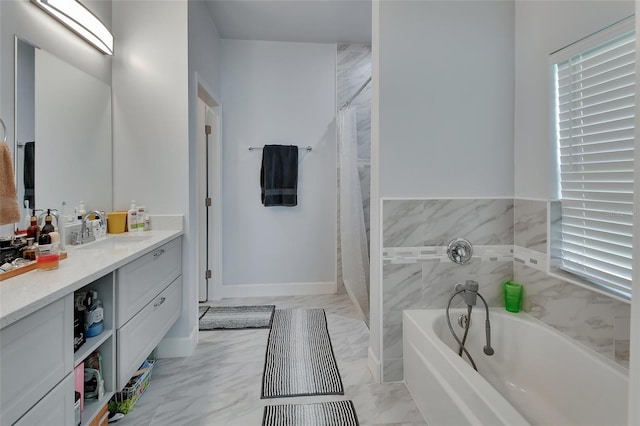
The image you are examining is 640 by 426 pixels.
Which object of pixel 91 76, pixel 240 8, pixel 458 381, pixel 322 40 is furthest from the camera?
pixel 322 40

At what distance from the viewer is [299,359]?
2.29 metres

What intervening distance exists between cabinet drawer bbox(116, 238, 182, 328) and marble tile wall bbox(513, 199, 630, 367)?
83.2 inches

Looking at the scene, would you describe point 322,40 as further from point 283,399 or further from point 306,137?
point 283,399

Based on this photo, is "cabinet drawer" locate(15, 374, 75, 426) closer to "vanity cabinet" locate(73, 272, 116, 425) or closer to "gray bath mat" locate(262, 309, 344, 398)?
"vanity cabinet" locate(73, 272, 116, 425)

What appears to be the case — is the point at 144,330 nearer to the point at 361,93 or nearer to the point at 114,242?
the point at 114,242

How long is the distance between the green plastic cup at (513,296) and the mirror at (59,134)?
258cm

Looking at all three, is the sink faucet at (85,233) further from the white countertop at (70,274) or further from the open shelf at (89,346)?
the open shelf at (89,346)

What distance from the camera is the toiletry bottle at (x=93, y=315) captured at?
140 centimetres

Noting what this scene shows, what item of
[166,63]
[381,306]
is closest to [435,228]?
[381,306]

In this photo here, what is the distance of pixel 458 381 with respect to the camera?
133cm

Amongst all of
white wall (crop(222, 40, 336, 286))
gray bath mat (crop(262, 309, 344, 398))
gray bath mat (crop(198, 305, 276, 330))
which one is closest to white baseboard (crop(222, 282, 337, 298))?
white wall (crop(222, 40, 336, 286))

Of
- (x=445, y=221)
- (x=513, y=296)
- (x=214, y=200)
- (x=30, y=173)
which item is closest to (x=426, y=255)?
(x=445, y=221)

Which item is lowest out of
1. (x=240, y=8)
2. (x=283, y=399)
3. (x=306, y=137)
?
(x=283, y=399)

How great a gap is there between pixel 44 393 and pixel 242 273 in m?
2.56
